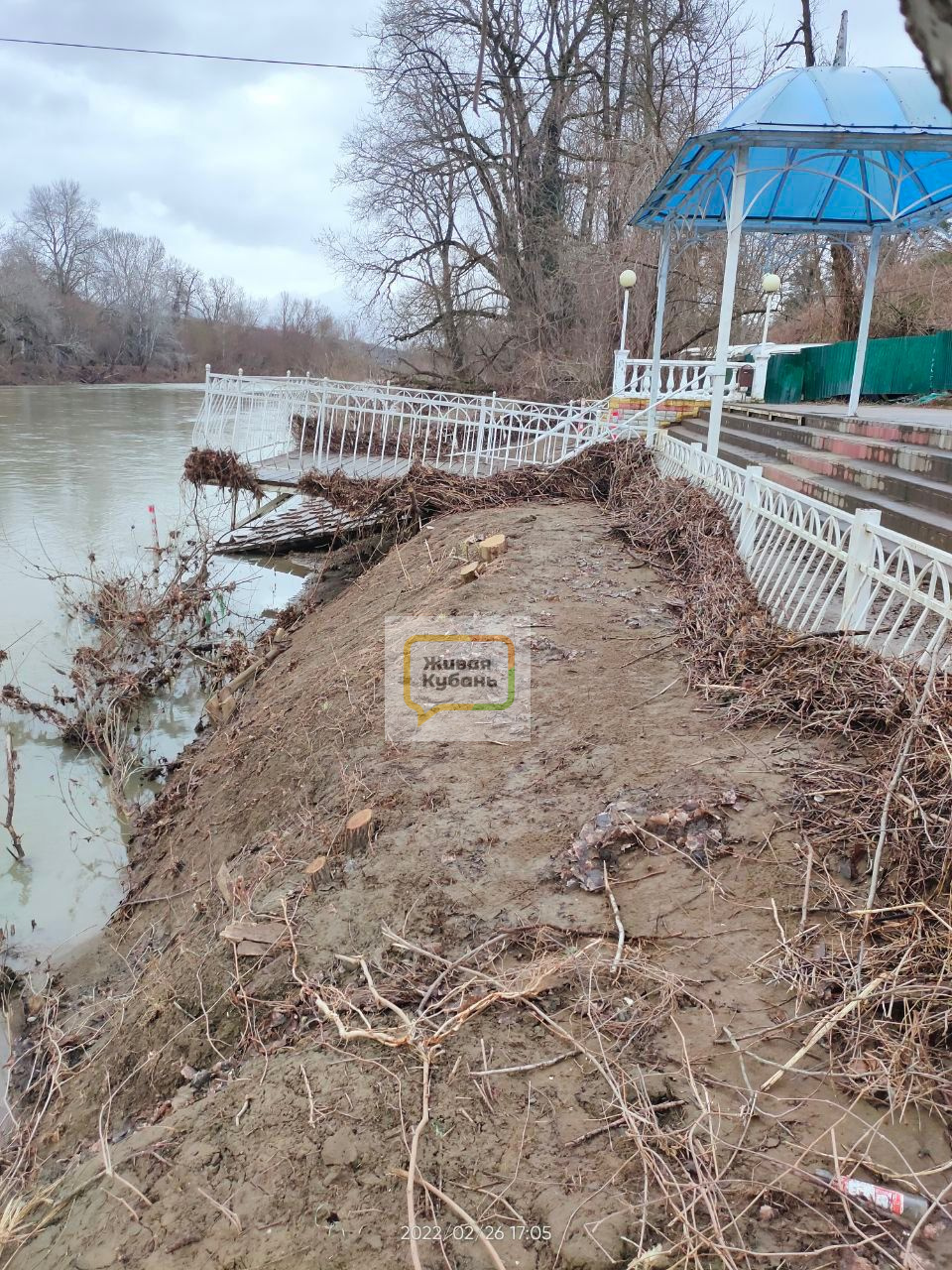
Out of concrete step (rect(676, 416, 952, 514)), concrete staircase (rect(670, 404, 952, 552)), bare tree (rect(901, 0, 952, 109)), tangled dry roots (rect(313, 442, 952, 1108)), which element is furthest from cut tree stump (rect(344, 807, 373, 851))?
concrete step (rect(676, 416, 952, 514))

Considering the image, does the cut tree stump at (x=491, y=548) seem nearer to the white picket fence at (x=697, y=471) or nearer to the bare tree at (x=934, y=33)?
the white picket fence at (x=697, y=471)

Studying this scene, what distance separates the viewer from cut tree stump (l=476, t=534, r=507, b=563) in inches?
235

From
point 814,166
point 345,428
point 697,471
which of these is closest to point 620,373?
point 345,428

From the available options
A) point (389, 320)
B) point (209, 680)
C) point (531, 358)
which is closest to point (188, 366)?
point (389, 320)

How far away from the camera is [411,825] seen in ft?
10.5

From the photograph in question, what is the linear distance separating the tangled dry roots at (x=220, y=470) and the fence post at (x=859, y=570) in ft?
27.1

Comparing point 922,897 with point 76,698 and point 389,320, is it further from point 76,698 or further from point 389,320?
point 389,320

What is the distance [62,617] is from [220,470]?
260 centimetres

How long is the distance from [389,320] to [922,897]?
23.4 meters

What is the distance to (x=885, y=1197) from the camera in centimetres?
160

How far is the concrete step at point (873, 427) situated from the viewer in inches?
251

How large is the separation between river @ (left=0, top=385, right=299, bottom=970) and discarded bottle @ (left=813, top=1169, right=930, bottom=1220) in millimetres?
4201

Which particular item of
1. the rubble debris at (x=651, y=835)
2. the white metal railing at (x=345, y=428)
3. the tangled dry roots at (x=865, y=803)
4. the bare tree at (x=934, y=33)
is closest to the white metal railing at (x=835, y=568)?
the tangled dry roots at (x=865, y=803)

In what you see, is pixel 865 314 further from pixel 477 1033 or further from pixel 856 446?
pixel 477 1033
